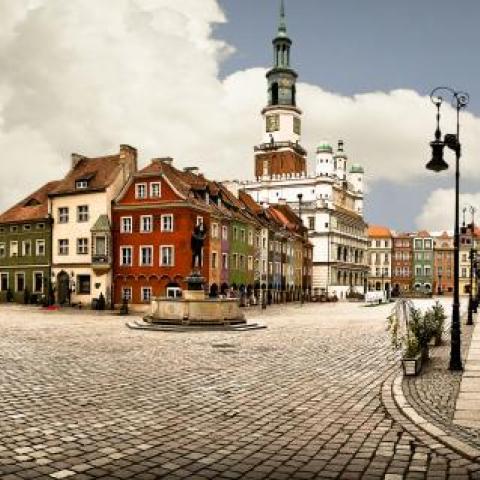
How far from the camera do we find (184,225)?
165 ft

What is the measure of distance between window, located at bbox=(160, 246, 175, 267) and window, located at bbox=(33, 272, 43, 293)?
13.3 m

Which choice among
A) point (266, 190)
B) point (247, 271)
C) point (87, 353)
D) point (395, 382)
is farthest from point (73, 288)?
point (266, 190)

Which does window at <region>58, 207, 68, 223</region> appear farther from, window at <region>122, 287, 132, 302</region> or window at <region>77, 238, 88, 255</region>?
window at <region>122, 287, 132, 302</region>

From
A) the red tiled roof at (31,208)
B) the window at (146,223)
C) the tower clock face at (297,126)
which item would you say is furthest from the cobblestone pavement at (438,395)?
the tower clock face at (297,126)

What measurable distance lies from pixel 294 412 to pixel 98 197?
44592 millimetres

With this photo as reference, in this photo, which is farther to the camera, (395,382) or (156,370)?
(156,370)

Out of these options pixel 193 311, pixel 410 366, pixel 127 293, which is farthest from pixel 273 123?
pixel 410 366

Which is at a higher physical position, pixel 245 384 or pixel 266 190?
pixel 266 190

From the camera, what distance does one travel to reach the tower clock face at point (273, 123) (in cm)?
11631

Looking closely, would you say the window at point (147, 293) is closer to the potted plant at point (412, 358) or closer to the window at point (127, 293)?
the window at point (127, 293)

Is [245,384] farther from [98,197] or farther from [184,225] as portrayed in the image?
[98,197]

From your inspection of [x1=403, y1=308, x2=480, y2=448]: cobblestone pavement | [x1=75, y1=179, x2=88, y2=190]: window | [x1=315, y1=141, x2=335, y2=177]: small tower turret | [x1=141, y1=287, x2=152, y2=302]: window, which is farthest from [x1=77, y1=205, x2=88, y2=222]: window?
[x1=315, y1=141, x2=335, y2=177]: small tower turret

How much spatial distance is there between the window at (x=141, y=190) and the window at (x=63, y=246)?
838cm

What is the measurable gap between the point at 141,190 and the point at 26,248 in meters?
14.3
